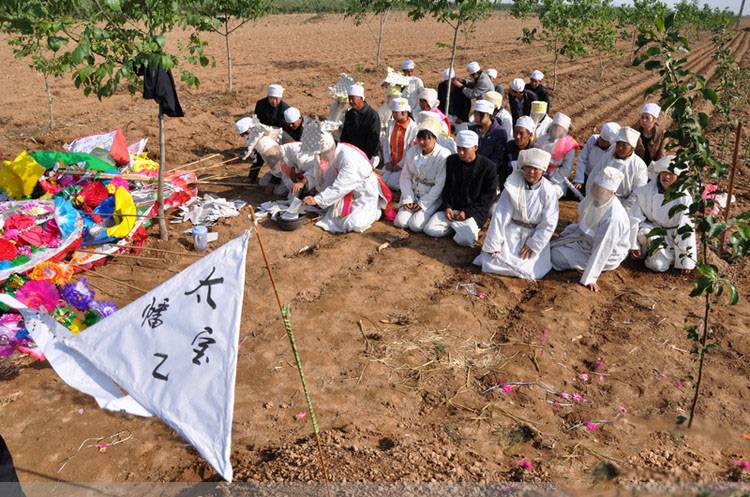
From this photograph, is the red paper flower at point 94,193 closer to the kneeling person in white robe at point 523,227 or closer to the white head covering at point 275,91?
the white head covering at point 275,91

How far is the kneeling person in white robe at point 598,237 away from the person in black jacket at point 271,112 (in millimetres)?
4383

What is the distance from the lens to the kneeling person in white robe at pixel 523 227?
585 cm

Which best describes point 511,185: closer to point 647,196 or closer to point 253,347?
point 647,196

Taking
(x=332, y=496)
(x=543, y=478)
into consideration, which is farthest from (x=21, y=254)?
(x=543, y=478)

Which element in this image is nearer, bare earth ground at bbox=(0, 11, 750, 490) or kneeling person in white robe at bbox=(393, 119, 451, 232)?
bare earth ground at bbox=(0, 11, 750, 490)

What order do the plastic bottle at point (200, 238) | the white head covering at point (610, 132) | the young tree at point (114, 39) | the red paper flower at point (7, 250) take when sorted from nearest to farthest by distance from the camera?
1. the young tree at point (114, 39)
2. the red paper flower at point (7, 250)
3. the plastic bottle at point (200, 238)
4. the white head covering at point (610, 132)

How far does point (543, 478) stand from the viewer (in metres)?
3.32

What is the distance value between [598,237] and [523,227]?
2.51 feet

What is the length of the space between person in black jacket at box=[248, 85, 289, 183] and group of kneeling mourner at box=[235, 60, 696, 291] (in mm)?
16

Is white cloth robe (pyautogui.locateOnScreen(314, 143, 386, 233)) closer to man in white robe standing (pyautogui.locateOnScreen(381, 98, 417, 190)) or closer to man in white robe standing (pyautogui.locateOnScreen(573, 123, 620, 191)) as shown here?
man in white robe standing (pyautogui.locateOnScreen(381, 98, 417, 190))

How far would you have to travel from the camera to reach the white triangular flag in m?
2.51

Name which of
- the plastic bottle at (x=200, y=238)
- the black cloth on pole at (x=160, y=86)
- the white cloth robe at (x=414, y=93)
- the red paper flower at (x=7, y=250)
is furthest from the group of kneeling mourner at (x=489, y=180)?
the red paper flower at (x=7, y=250)

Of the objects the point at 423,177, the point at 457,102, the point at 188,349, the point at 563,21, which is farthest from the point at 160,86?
the point at 563,21

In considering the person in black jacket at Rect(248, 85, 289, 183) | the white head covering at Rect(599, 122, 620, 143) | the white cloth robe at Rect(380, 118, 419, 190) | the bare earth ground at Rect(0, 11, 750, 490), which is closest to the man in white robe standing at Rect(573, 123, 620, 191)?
the white head covering at Rect(599, 122, 620, 143)
